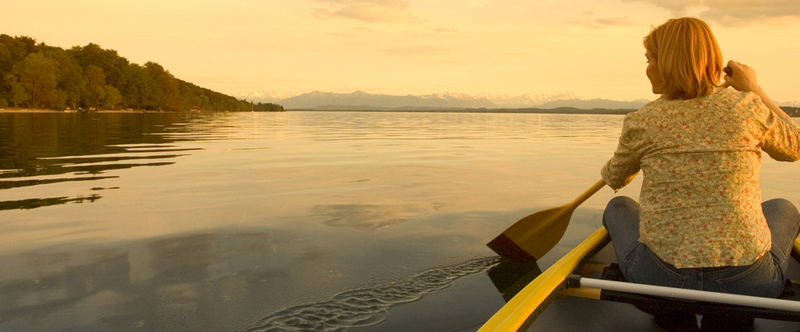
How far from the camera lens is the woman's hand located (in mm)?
2768

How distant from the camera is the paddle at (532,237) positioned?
207 inches

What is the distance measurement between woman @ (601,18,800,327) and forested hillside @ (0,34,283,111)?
9017 cm

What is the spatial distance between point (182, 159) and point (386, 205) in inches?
310

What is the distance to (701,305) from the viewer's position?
2.44 meters

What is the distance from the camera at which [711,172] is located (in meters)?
2.43

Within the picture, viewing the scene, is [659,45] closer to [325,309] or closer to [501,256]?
[325,309]

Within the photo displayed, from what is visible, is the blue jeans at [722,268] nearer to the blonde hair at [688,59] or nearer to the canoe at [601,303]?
the canoe at [601,303]

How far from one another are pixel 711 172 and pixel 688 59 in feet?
1.71

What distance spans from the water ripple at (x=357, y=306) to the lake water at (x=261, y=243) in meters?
0.02

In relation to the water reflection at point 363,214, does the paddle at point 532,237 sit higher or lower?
higher

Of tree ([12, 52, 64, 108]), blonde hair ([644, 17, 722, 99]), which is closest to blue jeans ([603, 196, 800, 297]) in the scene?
blonde hair ([644, 17, 722, 99])

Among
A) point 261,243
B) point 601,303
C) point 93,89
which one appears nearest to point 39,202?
point 261,243

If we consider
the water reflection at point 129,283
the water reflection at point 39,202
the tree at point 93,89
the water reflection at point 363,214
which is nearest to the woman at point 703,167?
the water reflection at point 129,283

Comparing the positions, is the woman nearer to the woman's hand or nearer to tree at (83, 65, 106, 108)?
the woman's hand
